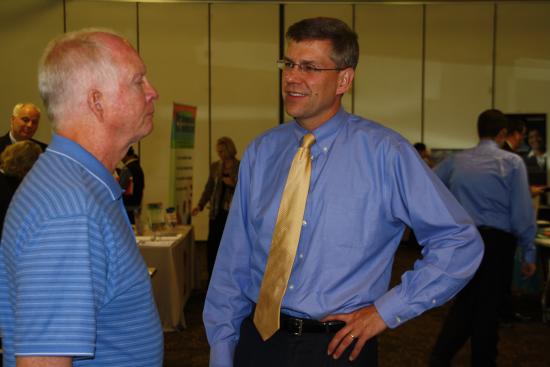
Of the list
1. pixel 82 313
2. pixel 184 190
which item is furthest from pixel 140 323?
pixel 184 190

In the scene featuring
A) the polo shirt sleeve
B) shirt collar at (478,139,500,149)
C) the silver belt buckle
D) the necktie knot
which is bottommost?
the silver belt buckle

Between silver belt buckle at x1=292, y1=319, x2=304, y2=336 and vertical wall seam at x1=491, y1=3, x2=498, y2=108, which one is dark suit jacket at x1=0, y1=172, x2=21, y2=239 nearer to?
silver belt buckle at x1=292, y1=319, x2=304, y2=336

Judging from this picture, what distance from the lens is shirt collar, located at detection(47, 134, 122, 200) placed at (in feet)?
4.13

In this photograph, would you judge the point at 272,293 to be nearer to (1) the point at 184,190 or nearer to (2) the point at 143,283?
(2) the point at 143,283

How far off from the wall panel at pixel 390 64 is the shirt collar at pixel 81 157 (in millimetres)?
9489

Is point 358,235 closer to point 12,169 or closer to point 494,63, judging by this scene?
point 12,169

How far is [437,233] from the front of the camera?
176 cm

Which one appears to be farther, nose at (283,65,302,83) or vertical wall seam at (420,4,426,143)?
vertical wall seam at (420,4,426,143)

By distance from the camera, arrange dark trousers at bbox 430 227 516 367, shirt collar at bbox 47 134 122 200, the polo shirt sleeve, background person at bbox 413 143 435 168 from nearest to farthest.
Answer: the polo shirt sleeve < shirt collar at bbox 47 134 122 200 < dark trousers at bbox 430 227 516 367 < background person at bbox 413 143 435 168

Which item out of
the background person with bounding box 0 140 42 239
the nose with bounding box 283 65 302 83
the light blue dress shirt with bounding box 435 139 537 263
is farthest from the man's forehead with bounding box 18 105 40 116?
the nose with bounding box 283 65 302 83

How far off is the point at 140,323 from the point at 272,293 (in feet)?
1.80

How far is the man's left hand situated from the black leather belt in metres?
0.04

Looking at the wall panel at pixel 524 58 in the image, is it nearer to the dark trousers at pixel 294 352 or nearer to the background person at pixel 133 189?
the background person at pixel 133 189

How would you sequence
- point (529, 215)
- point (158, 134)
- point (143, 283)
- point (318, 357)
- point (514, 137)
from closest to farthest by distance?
1. point (143, 283)
2. point (318, 357)
3. point (529, 215)
4. point (514, 137)
5. point (158, 134)
